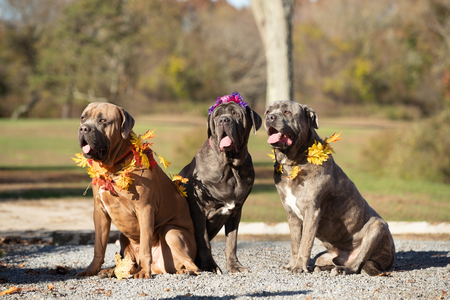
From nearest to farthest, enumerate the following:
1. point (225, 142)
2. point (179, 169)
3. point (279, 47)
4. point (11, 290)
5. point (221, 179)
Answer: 1. point (11, 290)
2. point (225, 142)
3. point (221, 179)
4. point (279, 47)
5. point (179, 169)

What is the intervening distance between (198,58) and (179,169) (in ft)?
88.5

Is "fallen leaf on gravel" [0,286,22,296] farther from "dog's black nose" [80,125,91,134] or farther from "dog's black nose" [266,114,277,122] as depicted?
"dog's black nose" [266,114,277,122]

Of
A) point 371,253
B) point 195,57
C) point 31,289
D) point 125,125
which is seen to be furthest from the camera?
point 195,57

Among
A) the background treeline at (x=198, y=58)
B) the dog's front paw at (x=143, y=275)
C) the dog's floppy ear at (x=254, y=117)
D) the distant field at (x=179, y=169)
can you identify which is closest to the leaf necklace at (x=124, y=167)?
the dog's front paw at (x=143, y=275)

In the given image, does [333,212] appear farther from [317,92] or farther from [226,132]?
[317,92]

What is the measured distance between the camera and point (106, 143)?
4203 mm

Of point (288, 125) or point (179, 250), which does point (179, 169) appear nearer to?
point (179, 250)

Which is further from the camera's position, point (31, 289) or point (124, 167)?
point (124, 167)

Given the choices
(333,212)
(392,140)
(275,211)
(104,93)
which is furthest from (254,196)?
(104,93)

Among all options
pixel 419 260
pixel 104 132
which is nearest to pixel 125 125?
pixel 104 132

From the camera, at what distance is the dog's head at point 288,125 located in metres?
4.64

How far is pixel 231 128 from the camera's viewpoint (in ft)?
15.0

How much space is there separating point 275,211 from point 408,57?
37.7 metres

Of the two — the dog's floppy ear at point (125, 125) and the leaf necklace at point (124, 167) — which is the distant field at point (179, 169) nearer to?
the leaf necklace at point (124, 167)
